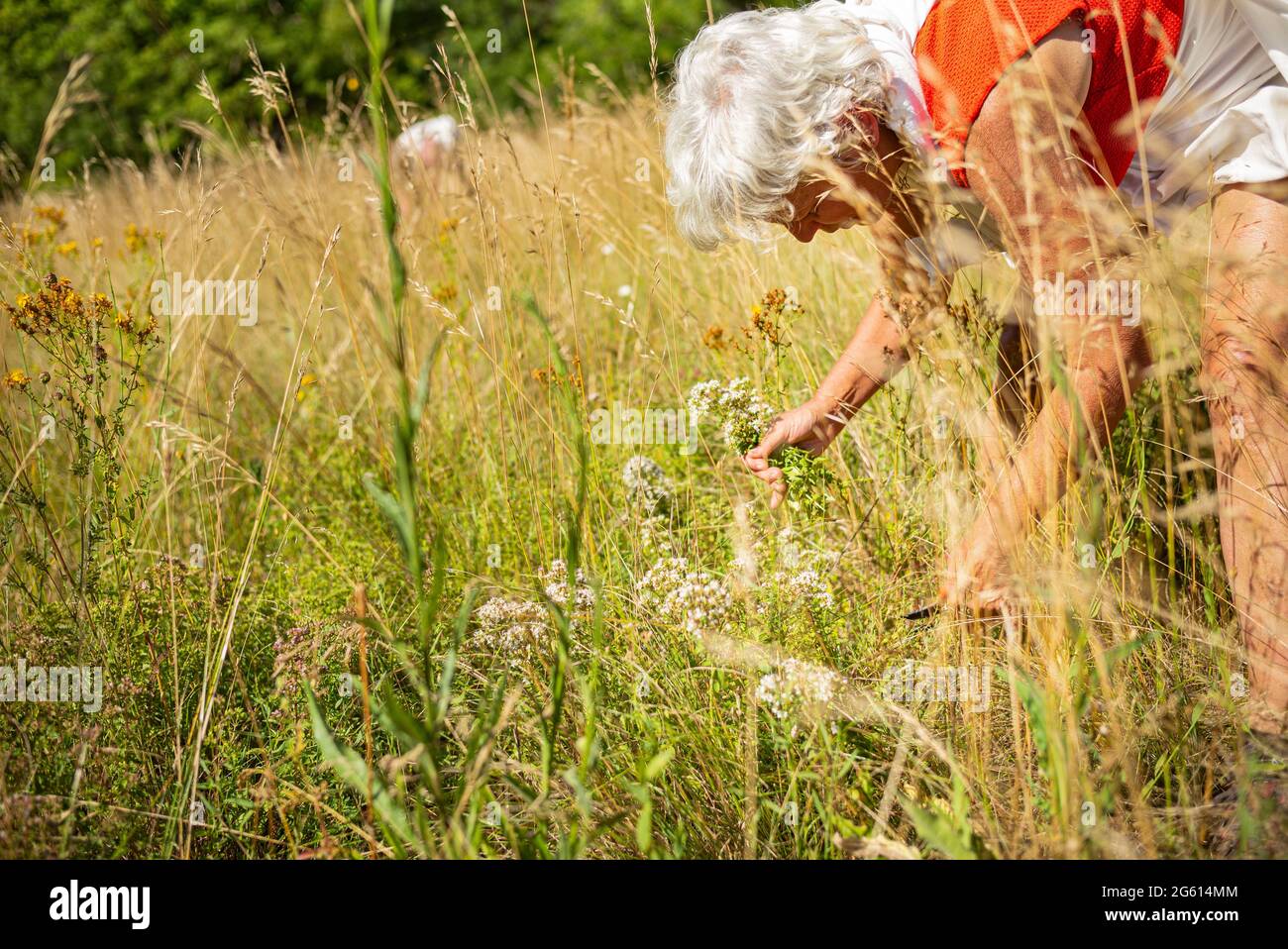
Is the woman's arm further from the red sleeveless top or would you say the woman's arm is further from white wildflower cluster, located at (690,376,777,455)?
the red sleeveless top

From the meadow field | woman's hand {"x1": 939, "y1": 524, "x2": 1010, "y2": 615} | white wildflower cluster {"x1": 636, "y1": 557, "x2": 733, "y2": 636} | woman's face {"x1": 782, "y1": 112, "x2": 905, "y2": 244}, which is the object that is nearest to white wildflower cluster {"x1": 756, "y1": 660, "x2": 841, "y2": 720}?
the meadow field

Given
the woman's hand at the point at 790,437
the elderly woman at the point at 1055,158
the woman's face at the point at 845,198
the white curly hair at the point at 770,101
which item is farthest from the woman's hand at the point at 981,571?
the white curly hair at the point at 770,101

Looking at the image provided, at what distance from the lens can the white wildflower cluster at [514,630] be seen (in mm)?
1762

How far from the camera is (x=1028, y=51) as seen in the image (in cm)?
152

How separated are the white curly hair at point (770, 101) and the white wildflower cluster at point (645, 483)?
641mm

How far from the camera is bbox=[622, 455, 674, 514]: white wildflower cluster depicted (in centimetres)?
222

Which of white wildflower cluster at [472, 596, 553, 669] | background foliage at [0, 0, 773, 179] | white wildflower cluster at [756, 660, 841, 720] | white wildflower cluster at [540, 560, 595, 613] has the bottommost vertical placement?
white wildflower cluster at [756, 660, 841, 720]

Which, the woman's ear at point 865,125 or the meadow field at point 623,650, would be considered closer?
the meadow field at point 623,650

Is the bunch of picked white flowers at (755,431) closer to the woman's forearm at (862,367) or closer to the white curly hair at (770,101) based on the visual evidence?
the woman's forearm at (862,367)

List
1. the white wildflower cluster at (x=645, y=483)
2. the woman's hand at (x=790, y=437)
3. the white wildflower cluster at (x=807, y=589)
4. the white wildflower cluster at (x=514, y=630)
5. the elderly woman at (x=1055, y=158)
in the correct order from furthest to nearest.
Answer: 1. the white wildflower cluster at (x=645, y=483)
2. the woman's hand at (x=790, y=437)
3. the white wildflower cluster at (x=514, y=630)
4. the white wildflower cluster at (x=807, y=589)
5. the elderly woman at (x=1055, y=158)

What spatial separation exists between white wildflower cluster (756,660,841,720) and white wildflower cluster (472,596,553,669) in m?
0.47

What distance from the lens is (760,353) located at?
94.3 inches
